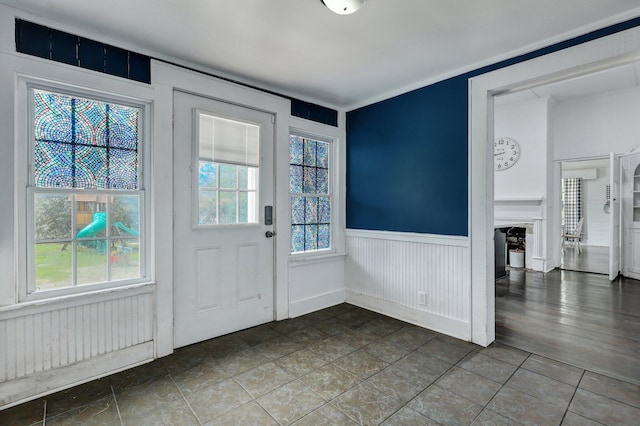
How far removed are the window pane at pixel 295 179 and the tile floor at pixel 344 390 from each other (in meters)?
1.71

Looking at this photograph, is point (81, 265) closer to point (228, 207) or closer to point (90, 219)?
point (90, 219)

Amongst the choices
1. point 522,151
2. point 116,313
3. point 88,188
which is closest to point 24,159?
point 88,188

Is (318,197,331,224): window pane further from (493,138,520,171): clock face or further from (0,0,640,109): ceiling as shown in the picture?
(493,138,520,171): clock face

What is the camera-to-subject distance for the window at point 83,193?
7.08 ft

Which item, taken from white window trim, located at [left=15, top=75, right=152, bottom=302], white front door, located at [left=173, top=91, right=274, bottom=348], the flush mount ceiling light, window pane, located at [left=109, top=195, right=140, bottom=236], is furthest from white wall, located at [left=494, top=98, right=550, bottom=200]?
white window trim, located at [left=15, top=75, right=152, bottom=302]

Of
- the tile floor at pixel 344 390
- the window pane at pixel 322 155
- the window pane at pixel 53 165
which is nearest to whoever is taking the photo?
the tile floor at pixel 344 390

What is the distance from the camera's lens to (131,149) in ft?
8.34

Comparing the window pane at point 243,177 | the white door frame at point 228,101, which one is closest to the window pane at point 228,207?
the window pane at point 243,177

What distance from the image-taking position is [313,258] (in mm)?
3781

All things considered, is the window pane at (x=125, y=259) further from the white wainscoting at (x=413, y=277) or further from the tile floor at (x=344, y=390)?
the white wainscoting at (x=413, y=277)

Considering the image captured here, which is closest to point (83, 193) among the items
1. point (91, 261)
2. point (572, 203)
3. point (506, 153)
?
point (91, 261)

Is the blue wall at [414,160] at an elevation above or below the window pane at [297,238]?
above

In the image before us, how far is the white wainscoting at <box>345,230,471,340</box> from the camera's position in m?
3.03

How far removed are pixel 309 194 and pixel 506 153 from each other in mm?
4613
